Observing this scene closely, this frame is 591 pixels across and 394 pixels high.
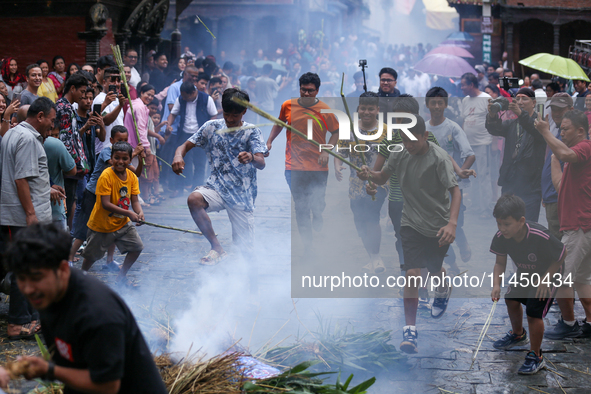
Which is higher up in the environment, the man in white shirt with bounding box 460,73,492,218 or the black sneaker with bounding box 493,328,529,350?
the man in white shirt with bounding box 460,73,492,218

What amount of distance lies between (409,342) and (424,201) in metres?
1.20

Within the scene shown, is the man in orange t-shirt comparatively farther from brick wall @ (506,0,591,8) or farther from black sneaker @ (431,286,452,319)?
brick wall @ (506,0,591,8)

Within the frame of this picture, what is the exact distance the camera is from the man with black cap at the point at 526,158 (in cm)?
604

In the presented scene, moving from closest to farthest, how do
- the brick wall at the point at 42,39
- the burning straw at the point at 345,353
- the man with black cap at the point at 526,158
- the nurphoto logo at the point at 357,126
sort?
the burning straw at the point at 345,353 → the nurphoto logo at the point at 357,126 → the man with black cap at the point at 526,158 → the brick wall at the point at 42,39

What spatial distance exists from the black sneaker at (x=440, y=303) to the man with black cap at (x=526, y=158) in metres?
1.36

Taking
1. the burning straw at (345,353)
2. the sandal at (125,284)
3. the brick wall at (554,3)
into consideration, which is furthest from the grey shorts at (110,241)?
the brick wall at (554,3)

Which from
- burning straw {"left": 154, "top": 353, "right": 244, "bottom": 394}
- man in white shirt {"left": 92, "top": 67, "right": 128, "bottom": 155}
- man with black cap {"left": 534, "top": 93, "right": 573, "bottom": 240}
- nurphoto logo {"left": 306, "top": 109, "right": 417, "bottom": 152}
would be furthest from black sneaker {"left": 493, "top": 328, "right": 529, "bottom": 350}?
man in white shirt {"left": 92, "top": 67, "right": 128, "bottom": 155}

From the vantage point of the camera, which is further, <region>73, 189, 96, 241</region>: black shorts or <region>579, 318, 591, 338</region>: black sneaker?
<region>73, 189, 96, 241</region>: black shorts

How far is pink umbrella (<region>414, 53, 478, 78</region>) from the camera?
14.1 m

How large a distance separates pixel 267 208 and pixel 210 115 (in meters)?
1.89

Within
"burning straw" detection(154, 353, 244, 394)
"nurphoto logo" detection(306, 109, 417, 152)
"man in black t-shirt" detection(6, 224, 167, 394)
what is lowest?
"burning straw" detection(154, 353, 244, 394)

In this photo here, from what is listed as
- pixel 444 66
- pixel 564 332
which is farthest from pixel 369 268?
pixel 444 66

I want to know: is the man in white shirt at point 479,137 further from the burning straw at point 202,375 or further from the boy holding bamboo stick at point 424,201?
the burning straw at point 202,375

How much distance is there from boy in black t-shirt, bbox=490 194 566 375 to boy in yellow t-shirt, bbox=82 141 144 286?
3261mm
